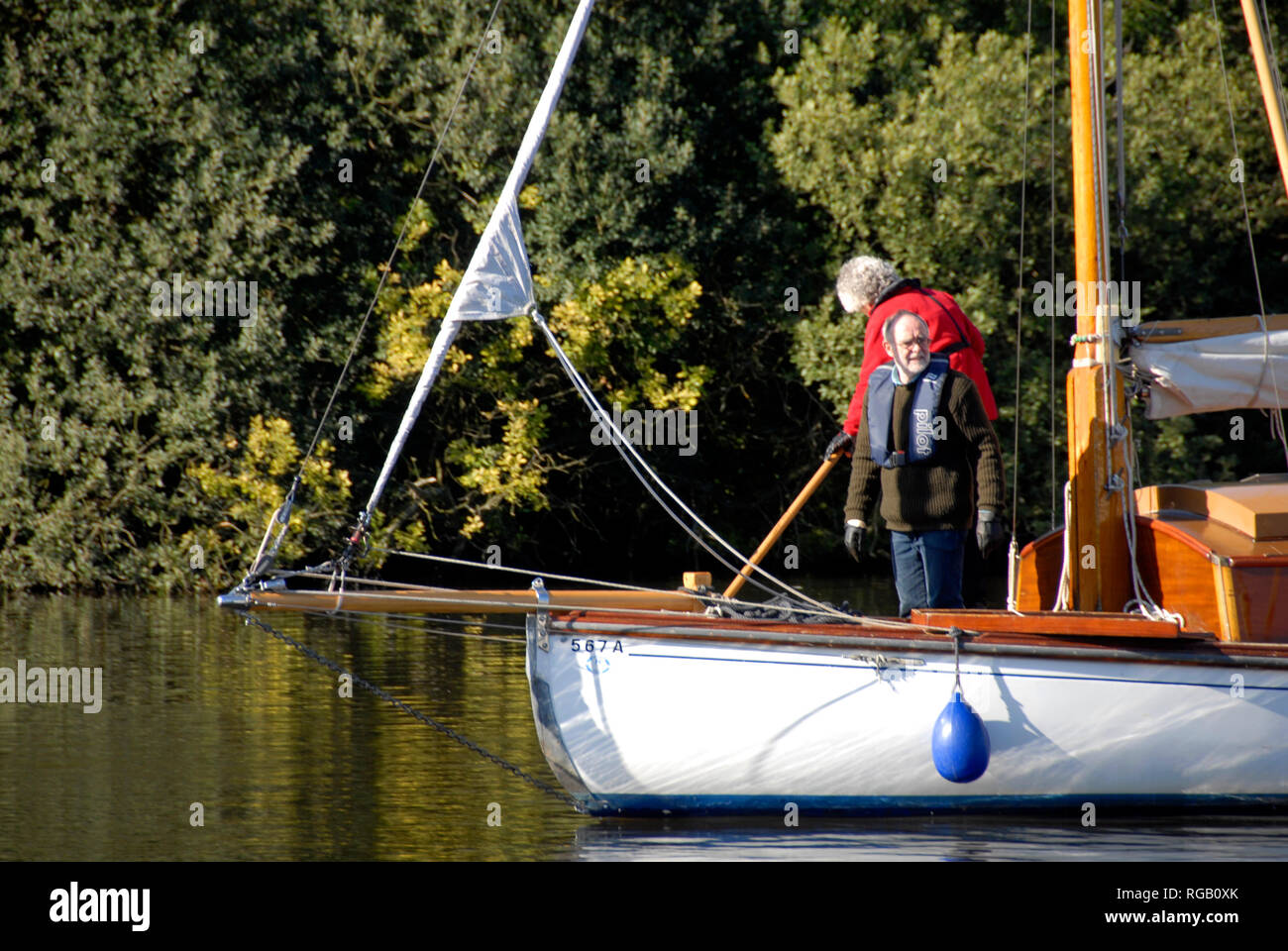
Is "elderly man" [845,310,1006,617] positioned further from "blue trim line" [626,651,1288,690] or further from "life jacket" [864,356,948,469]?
"blue trim line" [626,651,1288,690]

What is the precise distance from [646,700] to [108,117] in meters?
13.4

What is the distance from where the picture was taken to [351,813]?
6941mm

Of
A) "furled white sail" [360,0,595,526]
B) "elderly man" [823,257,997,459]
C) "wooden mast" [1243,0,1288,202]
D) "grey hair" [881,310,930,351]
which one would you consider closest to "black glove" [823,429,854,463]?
"elderly man" [823,257,997,459]

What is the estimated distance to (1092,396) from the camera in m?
7.29

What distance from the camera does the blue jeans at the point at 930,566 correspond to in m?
6.94

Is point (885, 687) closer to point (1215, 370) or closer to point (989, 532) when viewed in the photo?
point (989, 532)

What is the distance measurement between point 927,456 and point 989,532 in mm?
438

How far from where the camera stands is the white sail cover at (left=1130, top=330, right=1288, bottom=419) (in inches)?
303

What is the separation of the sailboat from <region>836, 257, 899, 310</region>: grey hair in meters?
1.47

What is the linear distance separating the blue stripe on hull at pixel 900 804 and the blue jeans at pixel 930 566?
2.70 feet

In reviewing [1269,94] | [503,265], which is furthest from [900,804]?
[1269,94]

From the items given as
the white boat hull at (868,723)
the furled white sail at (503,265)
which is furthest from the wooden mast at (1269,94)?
the furled white sail at (503,265)

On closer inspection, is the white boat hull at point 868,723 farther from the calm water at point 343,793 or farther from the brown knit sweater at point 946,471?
the brown knit sweater at point 946,471

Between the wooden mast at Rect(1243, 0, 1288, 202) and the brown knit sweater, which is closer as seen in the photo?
the brown knit sweater
